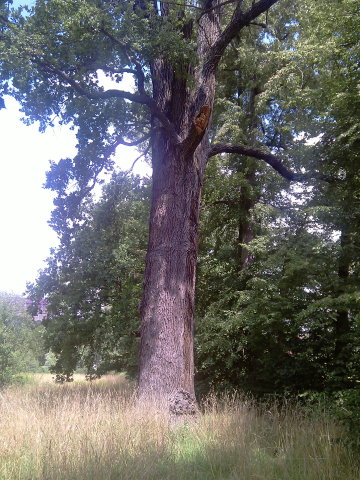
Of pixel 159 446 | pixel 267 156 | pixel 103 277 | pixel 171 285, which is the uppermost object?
pixel 267 156

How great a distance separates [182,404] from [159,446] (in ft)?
4.87

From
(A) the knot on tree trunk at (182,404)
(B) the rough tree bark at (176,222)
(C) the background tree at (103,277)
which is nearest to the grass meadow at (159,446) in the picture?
(A) the knot on tree trunk at (182,404)

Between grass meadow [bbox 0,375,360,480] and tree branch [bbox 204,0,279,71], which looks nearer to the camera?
grass meadow [bbox 0,375,360,480]

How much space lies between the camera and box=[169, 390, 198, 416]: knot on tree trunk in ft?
19.9

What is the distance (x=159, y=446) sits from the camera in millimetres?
4684

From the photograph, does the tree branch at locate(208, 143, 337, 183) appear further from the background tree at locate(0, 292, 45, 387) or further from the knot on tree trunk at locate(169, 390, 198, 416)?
the background tree at locate(0, 292, 45, 387)

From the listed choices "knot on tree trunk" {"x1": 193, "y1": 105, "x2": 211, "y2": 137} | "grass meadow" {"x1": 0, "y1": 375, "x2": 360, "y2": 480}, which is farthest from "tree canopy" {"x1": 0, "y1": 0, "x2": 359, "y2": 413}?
"grass meadow" {"x1": 0, "y1": 375, "x2": 360, "y2": 480}

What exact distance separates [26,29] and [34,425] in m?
5.53

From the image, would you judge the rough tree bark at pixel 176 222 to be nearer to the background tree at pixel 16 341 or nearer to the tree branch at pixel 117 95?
the tree branch at pixel 117 95

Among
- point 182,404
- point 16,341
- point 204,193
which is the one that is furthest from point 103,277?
point 16,341

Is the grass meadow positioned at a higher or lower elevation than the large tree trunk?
lower

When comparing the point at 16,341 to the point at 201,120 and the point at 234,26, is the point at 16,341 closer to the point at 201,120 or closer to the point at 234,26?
the point at 201,120

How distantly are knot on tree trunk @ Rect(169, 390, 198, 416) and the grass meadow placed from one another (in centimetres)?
25

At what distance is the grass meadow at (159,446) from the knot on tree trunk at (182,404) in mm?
249
